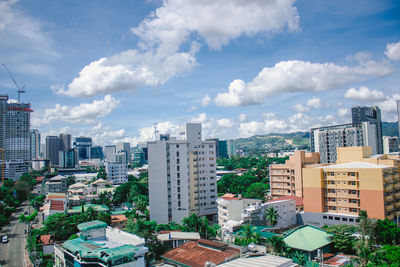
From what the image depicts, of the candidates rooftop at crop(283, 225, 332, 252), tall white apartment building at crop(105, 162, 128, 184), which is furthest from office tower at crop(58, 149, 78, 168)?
rooftop at crop(283, 225, 332, 252)

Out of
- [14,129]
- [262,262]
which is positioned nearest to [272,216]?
[262,262]

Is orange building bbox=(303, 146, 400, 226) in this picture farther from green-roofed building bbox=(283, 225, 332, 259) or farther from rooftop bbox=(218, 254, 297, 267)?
rooftop bbox=(218, 254, 297, 267)

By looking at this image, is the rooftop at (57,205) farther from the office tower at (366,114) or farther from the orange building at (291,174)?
the office tower at (366,114)

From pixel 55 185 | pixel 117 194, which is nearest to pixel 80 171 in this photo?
pixel 55 185

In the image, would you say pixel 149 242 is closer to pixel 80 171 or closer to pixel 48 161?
pixel 80 171

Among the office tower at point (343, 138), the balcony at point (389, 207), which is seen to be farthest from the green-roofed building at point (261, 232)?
the office tower at point (343, 138)

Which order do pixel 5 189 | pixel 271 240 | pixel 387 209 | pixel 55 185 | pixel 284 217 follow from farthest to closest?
pixel 55 185
pixel 5 189
pixel 284 217
pixel 387 209
pixel 271 240

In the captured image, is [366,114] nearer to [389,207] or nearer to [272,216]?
[389,207]
